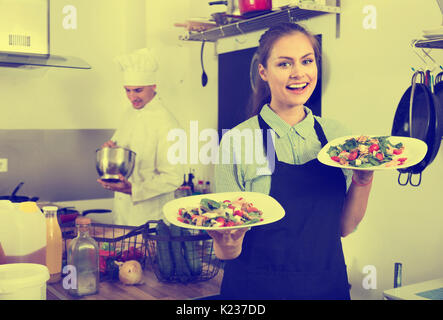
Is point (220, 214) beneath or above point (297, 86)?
beneath

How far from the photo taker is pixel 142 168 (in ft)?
6.33

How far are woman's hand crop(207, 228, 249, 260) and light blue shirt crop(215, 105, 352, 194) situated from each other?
125 mm

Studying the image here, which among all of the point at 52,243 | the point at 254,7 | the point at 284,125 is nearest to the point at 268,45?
the point at 284,125

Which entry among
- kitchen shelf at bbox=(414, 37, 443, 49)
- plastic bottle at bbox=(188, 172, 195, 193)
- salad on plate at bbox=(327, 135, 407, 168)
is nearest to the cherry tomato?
salad on plate at bbox=(327, 135, 407, 168)

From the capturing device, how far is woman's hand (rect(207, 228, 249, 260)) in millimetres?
1001

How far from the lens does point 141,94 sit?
201 centimetres

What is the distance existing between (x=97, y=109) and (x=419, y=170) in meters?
1.58

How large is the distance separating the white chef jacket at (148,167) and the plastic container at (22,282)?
1012mm

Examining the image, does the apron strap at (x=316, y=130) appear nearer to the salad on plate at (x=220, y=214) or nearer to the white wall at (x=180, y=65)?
the salad on plate at (x=220, y=214)

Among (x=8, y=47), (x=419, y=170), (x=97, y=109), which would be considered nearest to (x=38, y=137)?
(x=97, y=109)

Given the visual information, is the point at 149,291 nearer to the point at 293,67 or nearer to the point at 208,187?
the point at 293,67

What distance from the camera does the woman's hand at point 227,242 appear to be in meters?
1.00

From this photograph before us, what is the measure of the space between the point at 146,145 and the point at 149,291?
1029 millimetres

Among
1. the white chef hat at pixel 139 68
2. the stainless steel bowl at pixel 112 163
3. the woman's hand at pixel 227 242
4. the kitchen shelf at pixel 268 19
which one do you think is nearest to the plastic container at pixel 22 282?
the woman's hand at pixel 227 242
